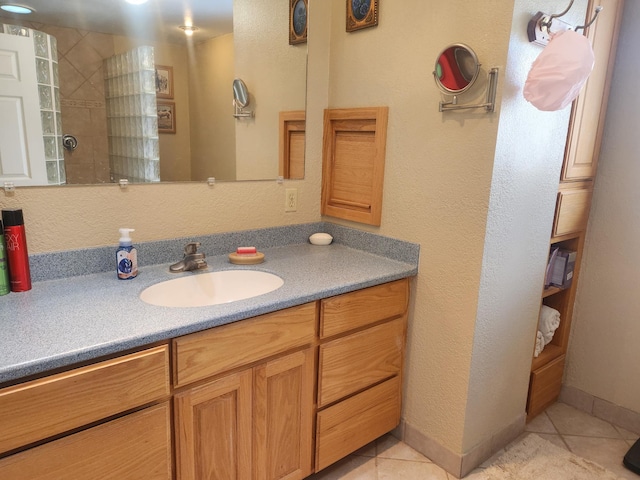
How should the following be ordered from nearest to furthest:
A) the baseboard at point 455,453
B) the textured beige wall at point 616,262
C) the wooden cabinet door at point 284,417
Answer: the wooden cabinet door at point 284,417 → the baseboard at point 455,453 → the textured beige wall at point 616,262

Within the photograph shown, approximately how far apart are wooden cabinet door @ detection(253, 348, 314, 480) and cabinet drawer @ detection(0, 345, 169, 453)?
350mm

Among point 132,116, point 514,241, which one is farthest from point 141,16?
point 514,241

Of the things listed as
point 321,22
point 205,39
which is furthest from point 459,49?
point 205,39

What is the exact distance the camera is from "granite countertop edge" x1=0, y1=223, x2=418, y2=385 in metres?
1.04

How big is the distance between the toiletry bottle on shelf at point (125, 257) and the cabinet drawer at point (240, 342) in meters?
0.44

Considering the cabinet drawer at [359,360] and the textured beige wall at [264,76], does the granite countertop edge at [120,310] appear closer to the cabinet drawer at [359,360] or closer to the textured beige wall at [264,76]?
the cabinet drawer at [359,360]

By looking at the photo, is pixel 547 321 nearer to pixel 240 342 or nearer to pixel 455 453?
pixel 455 453

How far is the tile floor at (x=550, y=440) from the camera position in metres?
1.85

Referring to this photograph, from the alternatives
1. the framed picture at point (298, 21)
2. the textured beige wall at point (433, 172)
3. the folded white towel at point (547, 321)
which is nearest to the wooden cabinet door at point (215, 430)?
the textured beige wall at point (433, 172)

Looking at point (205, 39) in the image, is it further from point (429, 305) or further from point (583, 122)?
point (583, 122)

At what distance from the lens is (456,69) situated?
1.60 metres

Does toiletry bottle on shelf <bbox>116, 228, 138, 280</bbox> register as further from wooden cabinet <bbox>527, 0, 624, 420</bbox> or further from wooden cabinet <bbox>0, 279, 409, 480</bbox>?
wooden cabinet <bbox>527, 0, 624, 420</bbox>

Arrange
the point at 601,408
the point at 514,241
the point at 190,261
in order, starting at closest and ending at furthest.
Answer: the point at 190,261
the point at 514,241
the point at 601,408

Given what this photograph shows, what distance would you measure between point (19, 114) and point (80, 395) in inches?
34.5
